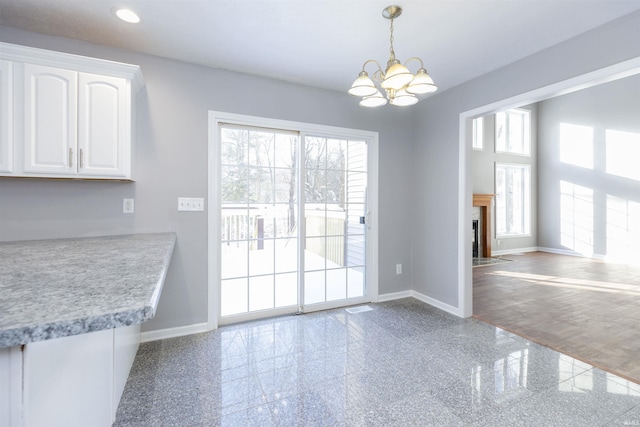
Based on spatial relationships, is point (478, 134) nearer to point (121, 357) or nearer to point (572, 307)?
point (572, 307)

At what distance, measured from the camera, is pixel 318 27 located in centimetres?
215

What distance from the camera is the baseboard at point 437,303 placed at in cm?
320

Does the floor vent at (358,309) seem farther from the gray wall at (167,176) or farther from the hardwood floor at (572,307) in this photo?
the gray wall at (167,176)

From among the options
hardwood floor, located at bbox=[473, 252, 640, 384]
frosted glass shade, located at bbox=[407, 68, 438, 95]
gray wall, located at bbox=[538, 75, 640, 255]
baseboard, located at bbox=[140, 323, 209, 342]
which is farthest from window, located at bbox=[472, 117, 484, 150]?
baseboard, located at bbox=[140, 323, 209, 342]

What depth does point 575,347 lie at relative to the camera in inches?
95.6

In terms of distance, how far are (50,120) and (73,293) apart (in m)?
1.88

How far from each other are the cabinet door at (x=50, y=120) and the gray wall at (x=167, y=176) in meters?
0.33

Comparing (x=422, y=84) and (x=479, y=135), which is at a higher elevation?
(x=479, y=135)

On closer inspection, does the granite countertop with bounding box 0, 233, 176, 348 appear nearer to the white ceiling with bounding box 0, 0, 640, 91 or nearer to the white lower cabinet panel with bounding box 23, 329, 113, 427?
the white lower cabinet panel with bounding box 23, 329, 113, 427

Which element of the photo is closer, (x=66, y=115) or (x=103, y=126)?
(x=66, y=115)

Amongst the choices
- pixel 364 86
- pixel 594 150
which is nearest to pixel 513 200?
pixel 594 150

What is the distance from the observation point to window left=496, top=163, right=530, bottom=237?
7113 mm

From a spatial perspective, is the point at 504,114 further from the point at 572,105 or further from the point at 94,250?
the point at 94,250

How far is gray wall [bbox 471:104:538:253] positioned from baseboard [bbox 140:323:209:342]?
6164 mm
